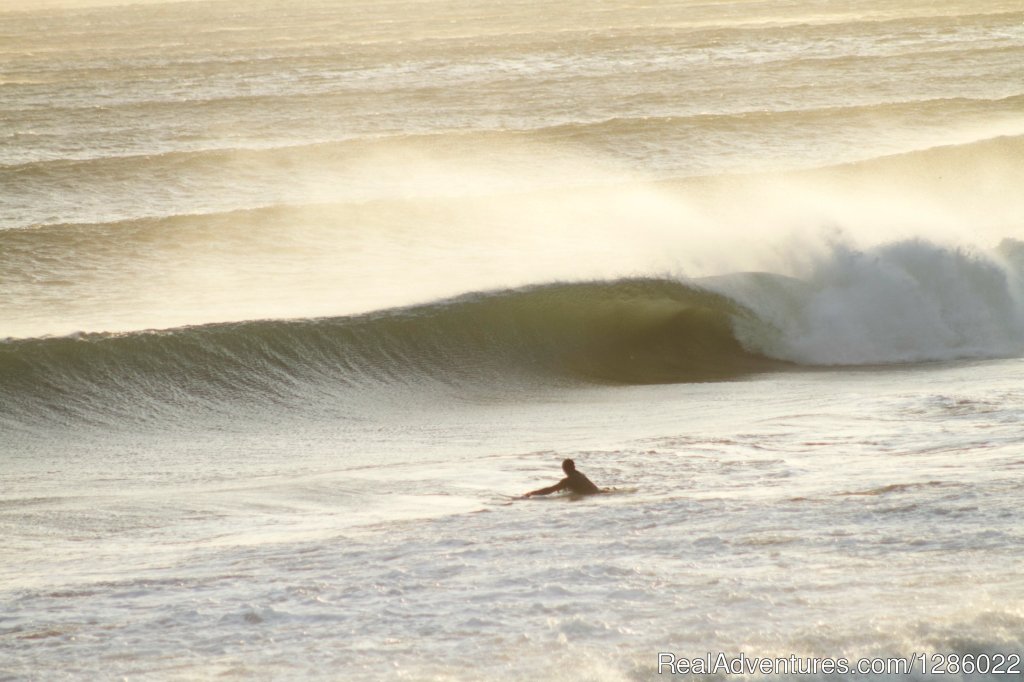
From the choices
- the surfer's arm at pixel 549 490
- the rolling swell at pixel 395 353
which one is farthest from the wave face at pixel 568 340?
the surfer's arm at pixel 549 490

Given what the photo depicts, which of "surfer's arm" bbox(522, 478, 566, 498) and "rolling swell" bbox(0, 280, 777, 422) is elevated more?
"rolling swell" bbox(0, 280, 777, 422)

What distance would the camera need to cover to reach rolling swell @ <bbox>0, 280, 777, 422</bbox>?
38.5 ft

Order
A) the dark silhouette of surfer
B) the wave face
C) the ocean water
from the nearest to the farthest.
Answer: the ocean water, the dark silhouette of surfer, the wave face

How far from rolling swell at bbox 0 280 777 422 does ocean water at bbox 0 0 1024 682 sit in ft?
0.17

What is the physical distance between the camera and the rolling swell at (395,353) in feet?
38.5

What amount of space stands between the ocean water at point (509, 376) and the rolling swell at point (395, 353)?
0.05m

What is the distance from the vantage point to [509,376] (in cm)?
1283

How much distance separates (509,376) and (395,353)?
4.02 ft

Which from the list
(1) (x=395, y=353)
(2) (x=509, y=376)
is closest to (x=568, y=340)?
(2) (x=509, y=376)

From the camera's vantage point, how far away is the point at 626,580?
5.90 metres

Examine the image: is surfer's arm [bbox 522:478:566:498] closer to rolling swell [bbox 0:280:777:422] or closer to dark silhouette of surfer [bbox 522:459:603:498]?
dark silhouette of surfer [bbox 522:459:603:498]

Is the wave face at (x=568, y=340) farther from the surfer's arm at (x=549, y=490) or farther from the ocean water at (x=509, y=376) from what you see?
the surfer's arm at (x=549, y=490)

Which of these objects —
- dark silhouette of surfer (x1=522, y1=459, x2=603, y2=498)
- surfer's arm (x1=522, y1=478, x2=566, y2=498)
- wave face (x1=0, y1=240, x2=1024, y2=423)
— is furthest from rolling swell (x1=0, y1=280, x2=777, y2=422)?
dark silhouette of surfer (x1=522, y1=459, x2=603, y2=498)

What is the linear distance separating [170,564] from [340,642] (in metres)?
1.58
